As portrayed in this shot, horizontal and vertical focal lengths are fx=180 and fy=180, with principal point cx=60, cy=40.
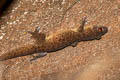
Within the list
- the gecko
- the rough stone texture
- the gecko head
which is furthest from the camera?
the gecko head

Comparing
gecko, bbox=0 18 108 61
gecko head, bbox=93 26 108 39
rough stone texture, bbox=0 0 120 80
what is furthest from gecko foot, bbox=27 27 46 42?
gecko head, bbox=93 26 108 39

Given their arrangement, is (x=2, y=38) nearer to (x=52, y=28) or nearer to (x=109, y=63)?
(x=52, y=28)

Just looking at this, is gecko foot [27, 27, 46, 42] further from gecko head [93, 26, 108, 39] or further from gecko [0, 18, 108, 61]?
gecko head [93, 26, 108, 39]

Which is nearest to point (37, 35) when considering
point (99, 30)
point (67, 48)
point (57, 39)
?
point (57, 39)

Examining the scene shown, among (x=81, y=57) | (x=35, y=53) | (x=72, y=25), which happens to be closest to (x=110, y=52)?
(x=81, y=57)

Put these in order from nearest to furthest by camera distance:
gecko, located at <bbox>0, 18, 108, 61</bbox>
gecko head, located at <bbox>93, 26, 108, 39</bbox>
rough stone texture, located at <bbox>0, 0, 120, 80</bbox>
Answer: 1. gecko, located at <bbox>0, 18, 108, 61</bbox>
2. rough stone texture, located at <bbox>0, 0, 120, 80</bbox>
3. gecko head, located at <bbox>93, 26, 108, 39</bbox>

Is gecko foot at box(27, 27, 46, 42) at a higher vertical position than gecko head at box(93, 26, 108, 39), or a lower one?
higher

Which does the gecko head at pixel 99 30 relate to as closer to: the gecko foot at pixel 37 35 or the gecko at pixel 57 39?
the gecko at pixel 57 39
